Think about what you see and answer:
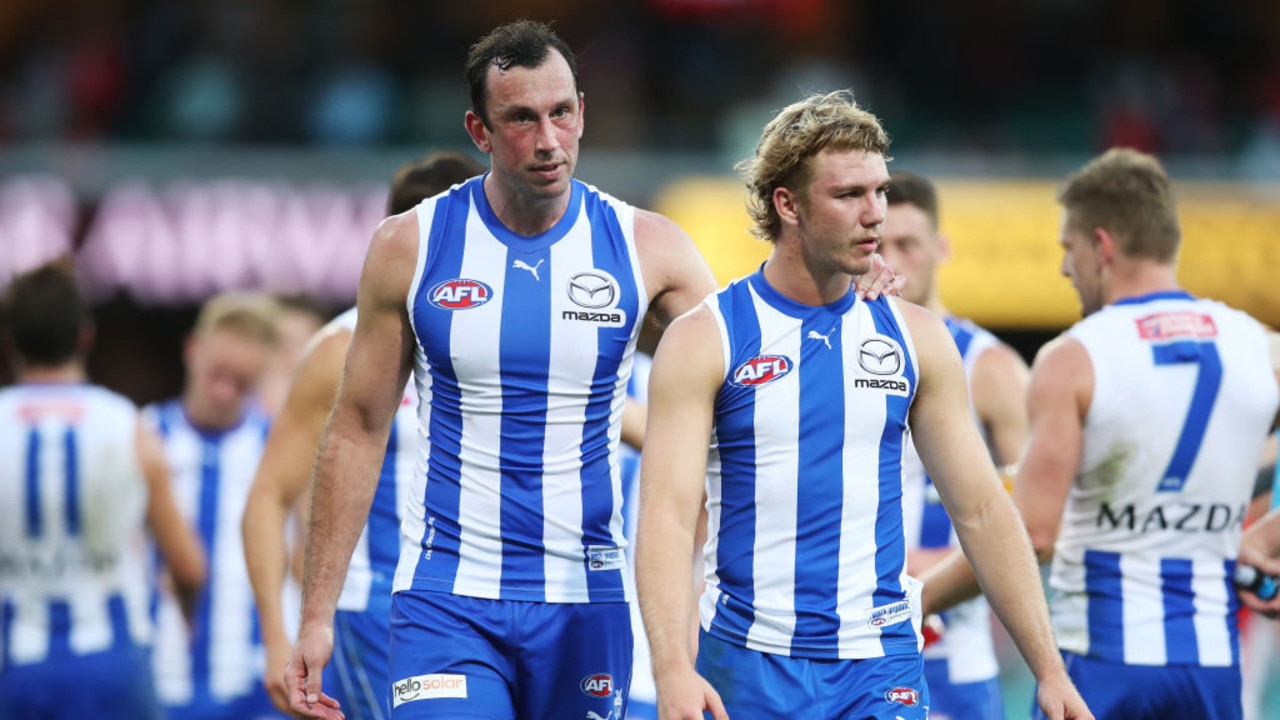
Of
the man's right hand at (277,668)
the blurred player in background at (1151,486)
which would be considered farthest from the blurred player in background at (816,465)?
the man's right hand at (277,668)

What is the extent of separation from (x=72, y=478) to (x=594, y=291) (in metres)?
3.41

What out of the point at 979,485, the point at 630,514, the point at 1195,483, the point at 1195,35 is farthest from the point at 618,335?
the point at 1195,35

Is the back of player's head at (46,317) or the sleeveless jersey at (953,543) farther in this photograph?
the back of player's head at (46,317)

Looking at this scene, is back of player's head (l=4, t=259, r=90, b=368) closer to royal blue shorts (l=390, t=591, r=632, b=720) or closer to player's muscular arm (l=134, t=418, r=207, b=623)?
player's muscular arm (l=134, t=418, r=207, b=623)

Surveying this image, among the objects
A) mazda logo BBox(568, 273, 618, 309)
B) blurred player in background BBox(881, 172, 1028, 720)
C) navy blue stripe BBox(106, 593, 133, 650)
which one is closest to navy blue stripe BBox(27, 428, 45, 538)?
navy blue stripe BBox(106, 593, 133, 650)

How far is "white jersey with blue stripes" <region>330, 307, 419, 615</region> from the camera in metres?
6.73

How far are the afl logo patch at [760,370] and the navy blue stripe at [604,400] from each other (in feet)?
1.89

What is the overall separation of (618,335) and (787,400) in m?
0.67

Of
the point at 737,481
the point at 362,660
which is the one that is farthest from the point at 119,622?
the point at 737,481

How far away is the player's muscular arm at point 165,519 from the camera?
806 cm

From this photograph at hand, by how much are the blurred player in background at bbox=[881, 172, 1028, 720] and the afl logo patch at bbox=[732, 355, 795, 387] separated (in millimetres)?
2310

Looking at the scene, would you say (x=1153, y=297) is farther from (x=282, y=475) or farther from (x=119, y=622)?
(x=119, y=622)

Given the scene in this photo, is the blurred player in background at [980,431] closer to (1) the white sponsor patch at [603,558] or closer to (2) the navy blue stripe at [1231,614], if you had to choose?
(2) the navy blue stripe at [1231,614]

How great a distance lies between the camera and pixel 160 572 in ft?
36.2
